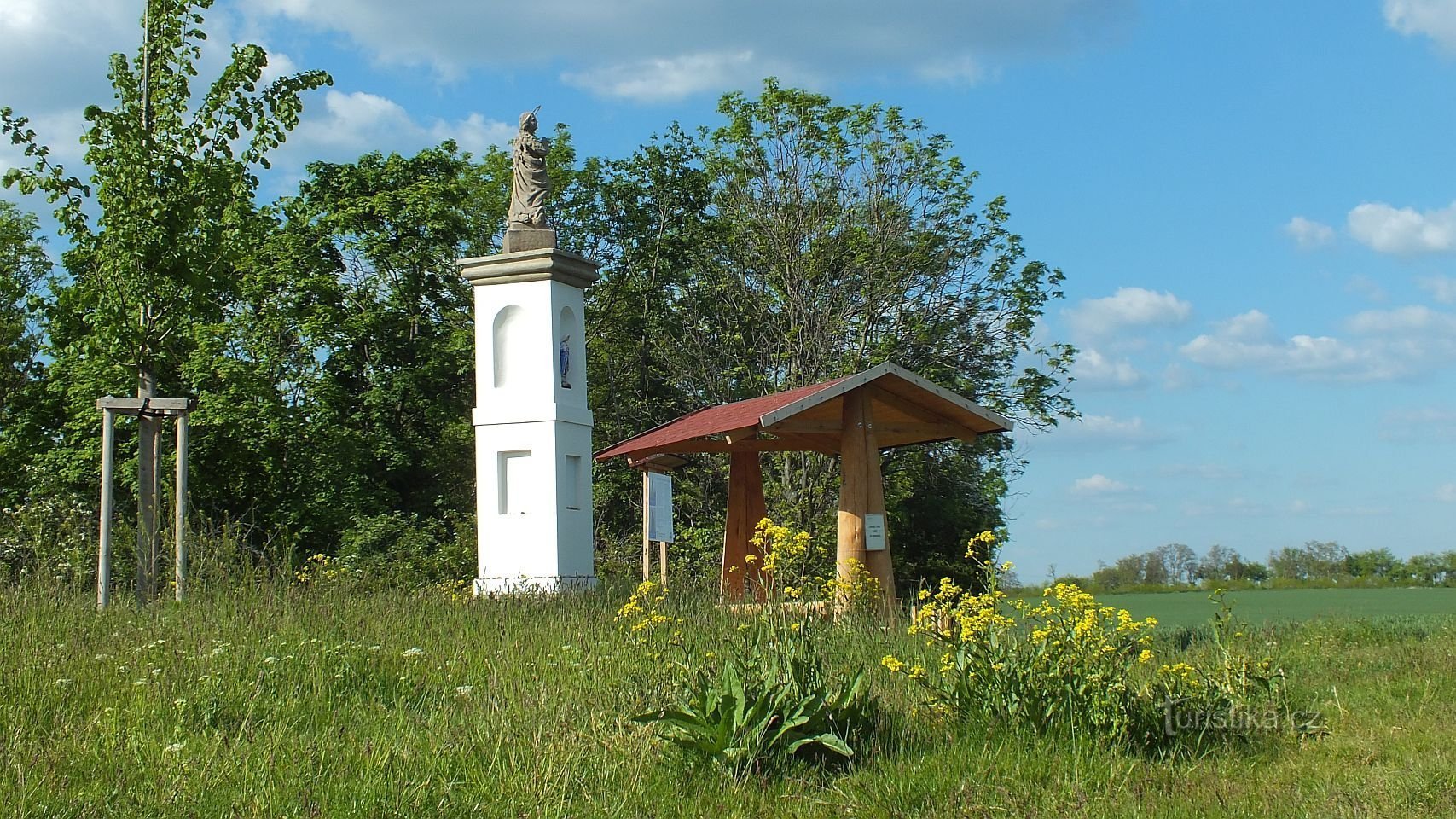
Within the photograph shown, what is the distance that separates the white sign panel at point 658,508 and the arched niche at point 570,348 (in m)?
1.66

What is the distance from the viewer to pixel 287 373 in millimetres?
28203

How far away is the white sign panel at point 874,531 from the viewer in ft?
44.7

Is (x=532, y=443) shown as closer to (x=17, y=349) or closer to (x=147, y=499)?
(x=147, y=499)

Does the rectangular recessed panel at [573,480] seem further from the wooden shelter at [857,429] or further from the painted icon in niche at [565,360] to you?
the wooden shelter at [857,429]

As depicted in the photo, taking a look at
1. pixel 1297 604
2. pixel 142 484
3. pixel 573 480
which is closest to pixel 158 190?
pixel 142 484

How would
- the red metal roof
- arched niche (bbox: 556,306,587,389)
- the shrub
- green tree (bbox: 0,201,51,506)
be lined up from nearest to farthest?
the shrub < the red metal roof < arched niche (bbox: 556,306,587,389) < green tree (bbox: 0,201,51,506)

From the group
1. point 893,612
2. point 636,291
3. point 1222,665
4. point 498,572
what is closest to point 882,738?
point 1222,665

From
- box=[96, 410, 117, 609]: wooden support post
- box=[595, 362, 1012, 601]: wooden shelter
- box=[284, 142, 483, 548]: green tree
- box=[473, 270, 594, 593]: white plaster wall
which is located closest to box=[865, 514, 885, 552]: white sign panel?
box=[595, 362, 1012, 601]: wooden shelter

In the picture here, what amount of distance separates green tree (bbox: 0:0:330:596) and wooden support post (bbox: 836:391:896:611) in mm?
6411

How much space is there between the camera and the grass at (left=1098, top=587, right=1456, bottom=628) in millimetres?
15031

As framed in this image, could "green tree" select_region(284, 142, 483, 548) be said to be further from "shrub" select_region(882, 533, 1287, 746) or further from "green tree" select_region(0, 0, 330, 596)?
"shrub" select_region(882, 533, 1287, 746)

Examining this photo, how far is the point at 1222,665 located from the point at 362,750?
15.7 feet

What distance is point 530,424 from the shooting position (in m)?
16.8

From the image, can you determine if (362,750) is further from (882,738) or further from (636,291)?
(636,291)
